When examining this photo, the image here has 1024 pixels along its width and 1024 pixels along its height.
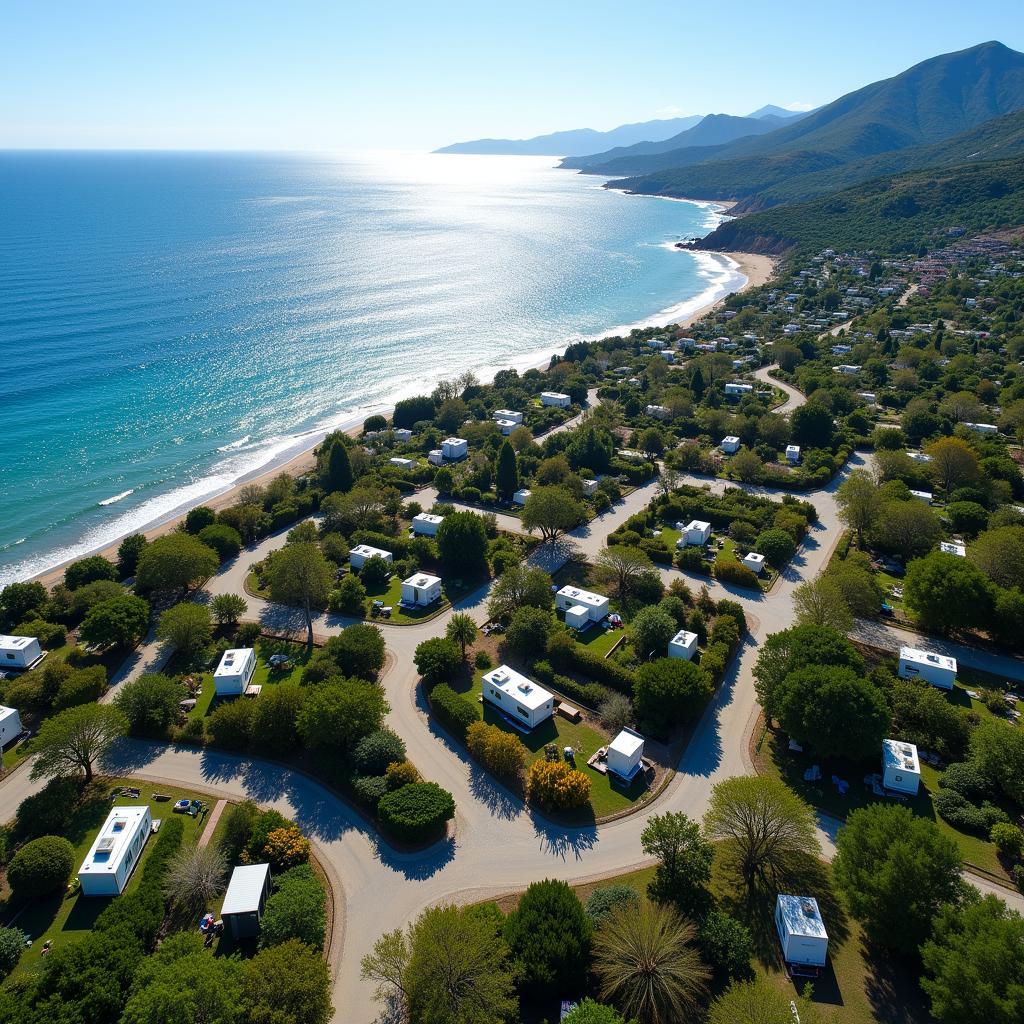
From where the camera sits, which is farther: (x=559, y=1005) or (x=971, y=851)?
(x=971, y=851)

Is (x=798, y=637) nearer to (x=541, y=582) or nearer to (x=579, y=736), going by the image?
(x=579, y=736)

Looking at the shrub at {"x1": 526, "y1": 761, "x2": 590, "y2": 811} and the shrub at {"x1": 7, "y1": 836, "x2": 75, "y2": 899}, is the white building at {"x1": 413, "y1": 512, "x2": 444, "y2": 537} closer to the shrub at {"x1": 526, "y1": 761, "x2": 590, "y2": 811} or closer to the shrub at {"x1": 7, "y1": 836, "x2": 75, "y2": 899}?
the shrub at {"x1": 526, "y1": 761, "x2": 590, "y2": 811}

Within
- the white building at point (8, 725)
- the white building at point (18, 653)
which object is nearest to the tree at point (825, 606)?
the white building at point (8, 725)

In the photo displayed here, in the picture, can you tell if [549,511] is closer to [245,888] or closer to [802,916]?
[802,916]

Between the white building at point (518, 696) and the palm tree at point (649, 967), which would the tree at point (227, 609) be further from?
the palm tree at point (649, 967)

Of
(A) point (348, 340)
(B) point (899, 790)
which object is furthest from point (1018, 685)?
(A) point (348, 340)

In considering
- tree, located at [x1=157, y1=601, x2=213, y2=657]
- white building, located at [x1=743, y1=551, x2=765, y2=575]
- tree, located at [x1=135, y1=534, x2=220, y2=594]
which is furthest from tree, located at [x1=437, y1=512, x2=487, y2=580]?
white building, located at [x1=743, y1=551, x2=765, y2=575]
